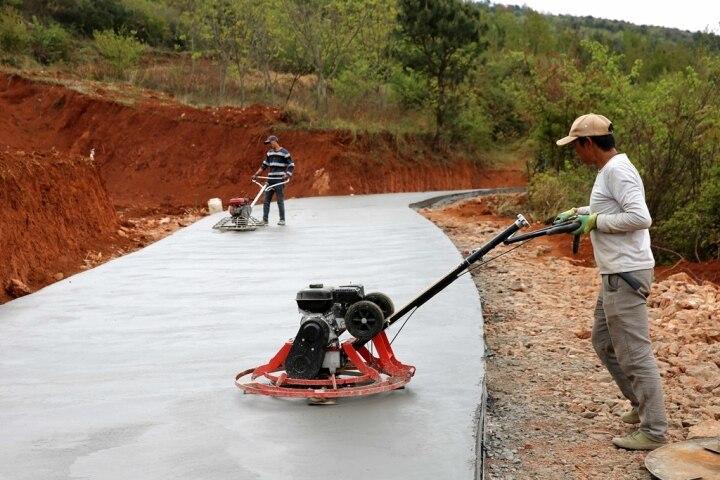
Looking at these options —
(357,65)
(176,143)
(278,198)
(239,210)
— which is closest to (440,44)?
(357,65)

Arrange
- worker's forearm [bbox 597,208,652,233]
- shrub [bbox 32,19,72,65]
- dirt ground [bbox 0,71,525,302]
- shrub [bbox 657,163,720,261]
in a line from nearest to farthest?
worker's forearm [bbox 597,208,652,233]
shrub [bbox 657,163,720,261]
dirt ground [bbox 0,71,525,302]
shrub [bbox 32,19,72,65]

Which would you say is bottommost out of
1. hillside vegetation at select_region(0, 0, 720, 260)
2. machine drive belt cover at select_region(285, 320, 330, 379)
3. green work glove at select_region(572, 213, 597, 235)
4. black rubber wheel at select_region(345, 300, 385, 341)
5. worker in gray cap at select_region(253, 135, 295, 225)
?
machine drive belt cover at select_region(285, 320, 330, 379)

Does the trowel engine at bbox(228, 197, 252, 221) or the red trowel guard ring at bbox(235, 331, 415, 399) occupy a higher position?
the trowel engine at bbox(228, 197, 252, 221)

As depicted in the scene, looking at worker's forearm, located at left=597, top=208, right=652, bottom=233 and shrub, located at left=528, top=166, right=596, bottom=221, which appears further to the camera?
shrub, located at left=528, top=166, right=596, bottom=221

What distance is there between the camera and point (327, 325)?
5.29 meters

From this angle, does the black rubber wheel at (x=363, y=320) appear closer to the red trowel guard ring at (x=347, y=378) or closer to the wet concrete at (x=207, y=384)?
the red trowel guard ring at (x=347, y=378)

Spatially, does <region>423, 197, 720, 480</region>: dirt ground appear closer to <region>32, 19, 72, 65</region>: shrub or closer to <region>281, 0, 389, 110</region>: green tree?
<region>281, 0, 389, 110</region>: green tree

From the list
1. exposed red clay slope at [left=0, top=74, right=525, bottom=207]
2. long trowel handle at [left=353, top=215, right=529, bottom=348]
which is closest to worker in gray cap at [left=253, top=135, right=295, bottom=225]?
long trowel handle at [left=353, top=215, right=529, bottom=348]

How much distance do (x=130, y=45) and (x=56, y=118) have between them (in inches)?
326

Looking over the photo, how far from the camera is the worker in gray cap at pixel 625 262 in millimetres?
4961

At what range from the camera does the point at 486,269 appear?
A: 43.2 feet

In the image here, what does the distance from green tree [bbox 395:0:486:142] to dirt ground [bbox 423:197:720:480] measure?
2689 centimetres

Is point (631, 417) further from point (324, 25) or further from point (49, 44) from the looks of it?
point (49, 44)

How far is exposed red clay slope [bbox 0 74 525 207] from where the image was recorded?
102 ft
